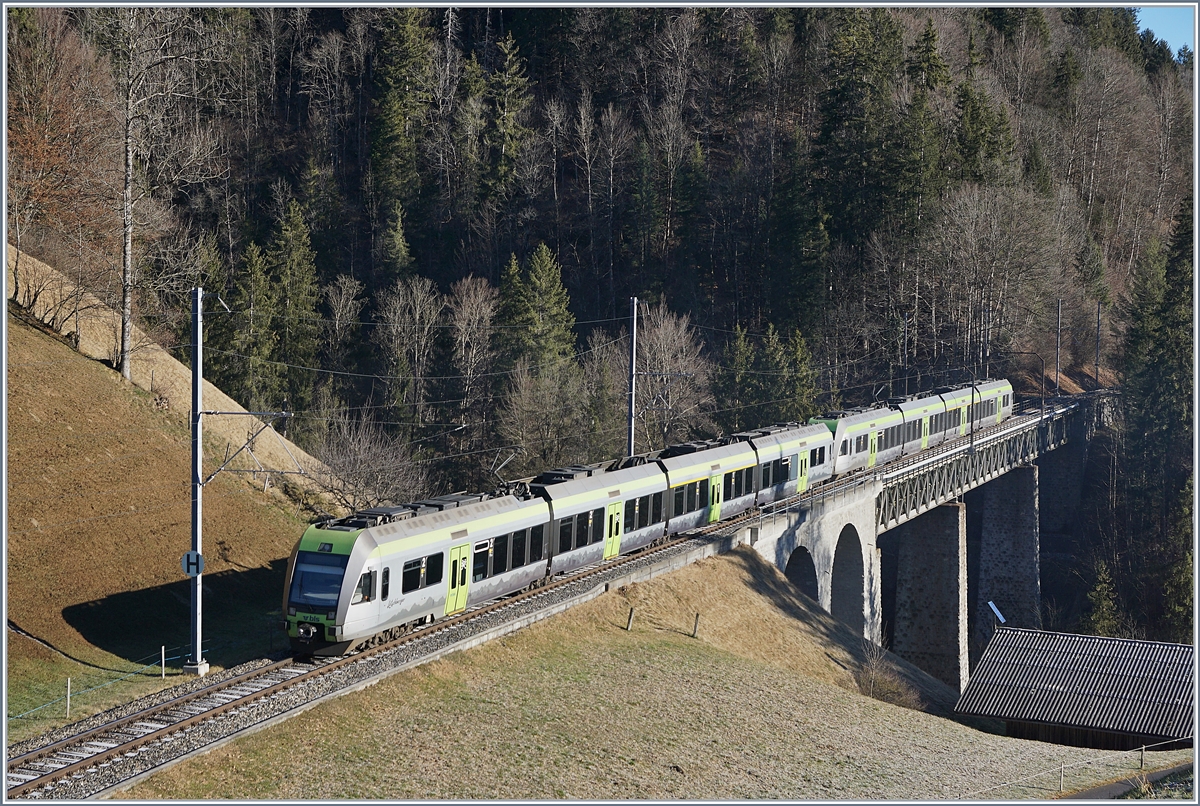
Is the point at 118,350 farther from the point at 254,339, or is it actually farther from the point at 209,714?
the point at 254,339

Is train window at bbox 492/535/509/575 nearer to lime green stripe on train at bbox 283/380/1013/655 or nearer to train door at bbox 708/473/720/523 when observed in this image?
lime green stripe on train at bbox 283/380/1013/655

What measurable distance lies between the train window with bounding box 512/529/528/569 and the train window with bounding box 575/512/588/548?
2.74 meters

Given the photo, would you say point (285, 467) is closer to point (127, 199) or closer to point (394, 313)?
point (127, 199)

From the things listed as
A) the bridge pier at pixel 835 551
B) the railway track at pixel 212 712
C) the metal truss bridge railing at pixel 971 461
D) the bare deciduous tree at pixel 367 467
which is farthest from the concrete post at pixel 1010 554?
the railway track at pixel 212 712

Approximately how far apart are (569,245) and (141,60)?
5618 cm

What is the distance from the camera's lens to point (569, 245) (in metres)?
92.6

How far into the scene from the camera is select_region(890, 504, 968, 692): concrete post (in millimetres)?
54250

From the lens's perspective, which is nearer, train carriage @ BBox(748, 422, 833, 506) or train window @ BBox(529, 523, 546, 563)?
train window @ BBox(529, 523, 546, 563)

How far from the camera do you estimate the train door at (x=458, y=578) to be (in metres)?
25.2

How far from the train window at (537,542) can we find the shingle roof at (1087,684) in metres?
14.1

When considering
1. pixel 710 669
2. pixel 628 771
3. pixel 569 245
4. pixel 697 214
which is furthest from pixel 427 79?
pixel 628 771

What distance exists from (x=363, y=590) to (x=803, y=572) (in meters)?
24.4

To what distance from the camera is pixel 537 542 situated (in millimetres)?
28672

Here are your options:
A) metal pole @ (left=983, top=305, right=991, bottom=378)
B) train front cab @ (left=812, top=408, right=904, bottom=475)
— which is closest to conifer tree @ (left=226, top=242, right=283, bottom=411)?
train front cab @ (left=812, top=408, right=904, bottom=475)
